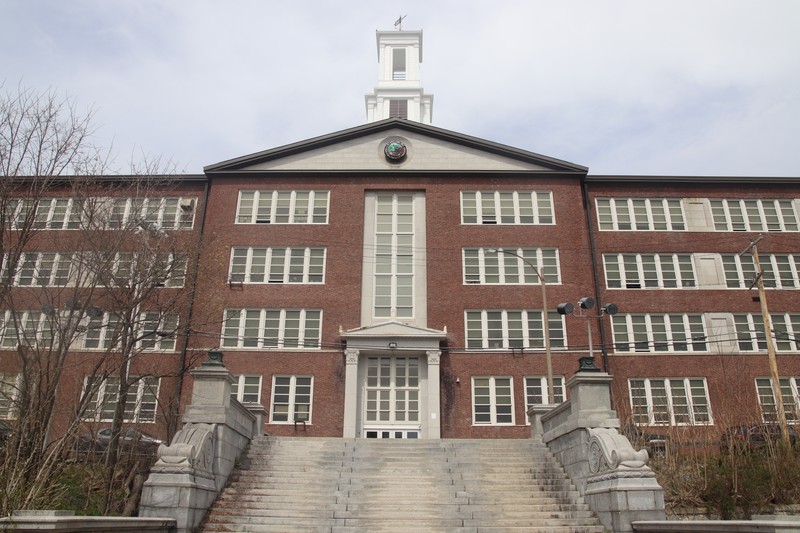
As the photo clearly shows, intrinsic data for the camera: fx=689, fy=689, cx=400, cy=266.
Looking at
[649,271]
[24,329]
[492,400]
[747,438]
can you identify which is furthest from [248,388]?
[747,438]

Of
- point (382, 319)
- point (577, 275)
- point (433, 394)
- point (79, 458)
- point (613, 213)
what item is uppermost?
point (613, 213)

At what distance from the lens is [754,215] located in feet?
118

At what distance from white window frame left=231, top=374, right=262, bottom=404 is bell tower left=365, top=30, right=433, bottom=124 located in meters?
31.0

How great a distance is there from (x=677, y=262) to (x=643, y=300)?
2937 mm

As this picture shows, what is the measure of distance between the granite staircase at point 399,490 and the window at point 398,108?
40.8 metres

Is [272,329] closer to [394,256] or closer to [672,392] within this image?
[394,256]

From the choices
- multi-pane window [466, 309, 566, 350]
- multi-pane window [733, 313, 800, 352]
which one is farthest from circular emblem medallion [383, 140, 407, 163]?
multi-pane window [733, 313, 800, 352]

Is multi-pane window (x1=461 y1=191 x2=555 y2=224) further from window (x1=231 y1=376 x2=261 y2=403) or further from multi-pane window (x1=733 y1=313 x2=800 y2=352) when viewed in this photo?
window (x1=231 y1=376 x2=261 y2=403)

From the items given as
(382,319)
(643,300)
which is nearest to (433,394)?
(382,319)

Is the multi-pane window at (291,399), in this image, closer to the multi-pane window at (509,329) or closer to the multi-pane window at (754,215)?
the multi-pane window at (509,329)

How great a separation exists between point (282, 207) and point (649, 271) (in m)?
18.8

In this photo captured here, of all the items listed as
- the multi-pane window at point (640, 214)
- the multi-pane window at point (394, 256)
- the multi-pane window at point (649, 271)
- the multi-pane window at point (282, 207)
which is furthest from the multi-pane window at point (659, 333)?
the multi-pane window at point (282, 207)

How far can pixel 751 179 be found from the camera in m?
36.2

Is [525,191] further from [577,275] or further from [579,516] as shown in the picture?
[579,516]
